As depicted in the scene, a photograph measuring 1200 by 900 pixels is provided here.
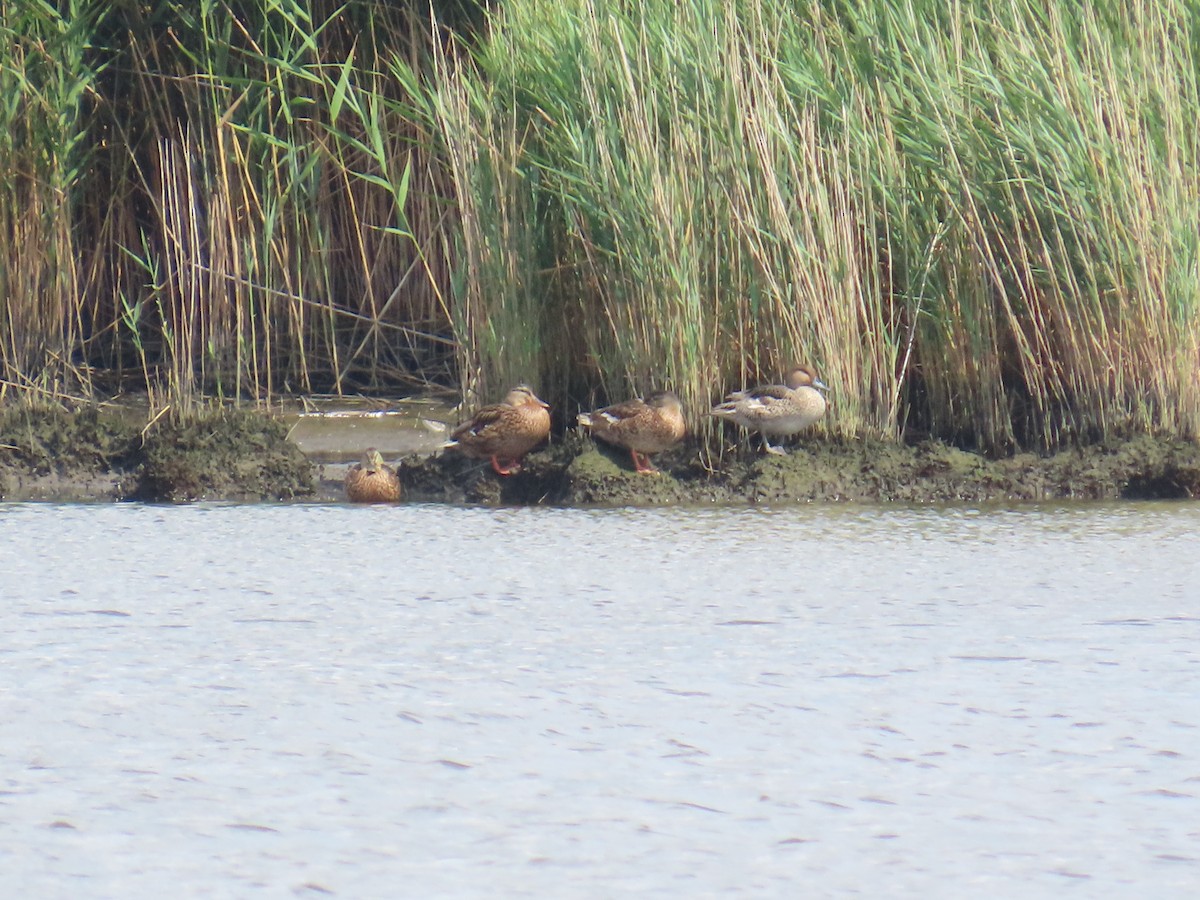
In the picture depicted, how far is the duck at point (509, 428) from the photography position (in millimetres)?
6242

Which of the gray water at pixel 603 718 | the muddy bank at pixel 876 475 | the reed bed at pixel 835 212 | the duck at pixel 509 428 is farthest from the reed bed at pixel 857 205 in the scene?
the gray water at pixel 603 718

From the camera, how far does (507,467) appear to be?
649 cm

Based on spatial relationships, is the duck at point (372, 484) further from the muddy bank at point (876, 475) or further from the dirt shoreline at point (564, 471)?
the muddy bank at point (876, 475)

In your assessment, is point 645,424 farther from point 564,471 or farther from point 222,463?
point 222,463

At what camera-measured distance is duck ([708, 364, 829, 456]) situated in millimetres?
5988

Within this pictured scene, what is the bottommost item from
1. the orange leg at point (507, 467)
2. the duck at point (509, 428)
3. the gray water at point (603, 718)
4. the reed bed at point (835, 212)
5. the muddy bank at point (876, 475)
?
the gray water at point (603, 718)

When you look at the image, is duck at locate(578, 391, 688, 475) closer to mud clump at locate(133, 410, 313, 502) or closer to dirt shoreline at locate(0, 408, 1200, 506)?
dirt shoreline at locate(0, 408, 1200, 506)

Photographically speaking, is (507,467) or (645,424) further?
(507,467)

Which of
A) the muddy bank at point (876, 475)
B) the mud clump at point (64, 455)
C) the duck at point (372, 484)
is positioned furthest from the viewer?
the mud clump at point (64, 455)

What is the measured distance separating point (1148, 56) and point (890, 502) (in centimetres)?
192

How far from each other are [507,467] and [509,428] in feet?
0.96

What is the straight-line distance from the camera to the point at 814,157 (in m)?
6.20

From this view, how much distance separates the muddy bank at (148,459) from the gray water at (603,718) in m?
1.52

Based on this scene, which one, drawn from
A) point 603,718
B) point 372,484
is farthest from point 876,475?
point 603,718
